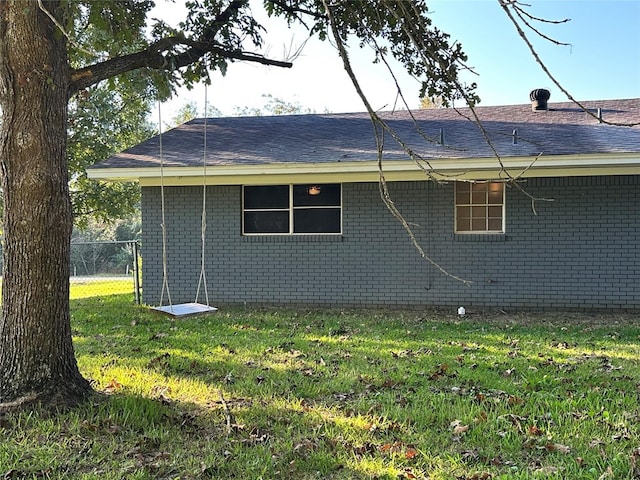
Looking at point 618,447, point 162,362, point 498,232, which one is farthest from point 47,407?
point 498,232

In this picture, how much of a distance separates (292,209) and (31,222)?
607cm

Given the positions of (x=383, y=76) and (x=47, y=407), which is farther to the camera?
(x=47, y=407)

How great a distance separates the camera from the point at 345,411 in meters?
3.98

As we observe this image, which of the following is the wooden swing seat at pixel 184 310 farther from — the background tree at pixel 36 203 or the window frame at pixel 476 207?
the window frame at pixel 476 207

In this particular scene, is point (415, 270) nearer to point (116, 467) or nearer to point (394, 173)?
point (394, 173)

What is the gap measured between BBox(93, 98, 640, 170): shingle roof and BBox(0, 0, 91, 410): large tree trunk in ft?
16.2

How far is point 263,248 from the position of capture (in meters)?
9.66

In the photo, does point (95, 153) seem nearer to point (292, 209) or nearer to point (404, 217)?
point (292, 209)

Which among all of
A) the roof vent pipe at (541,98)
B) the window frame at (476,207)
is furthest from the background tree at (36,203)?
the roof vent pipe at (541,98)

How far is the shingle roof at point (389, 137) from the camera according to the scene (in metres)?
8.34

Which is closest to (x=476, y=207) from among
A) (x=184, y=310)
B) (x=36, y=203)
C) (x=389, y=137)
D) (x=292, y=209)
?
(x=389, y=137)

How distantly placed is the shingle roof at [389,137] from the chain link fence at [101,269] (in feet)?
17.9

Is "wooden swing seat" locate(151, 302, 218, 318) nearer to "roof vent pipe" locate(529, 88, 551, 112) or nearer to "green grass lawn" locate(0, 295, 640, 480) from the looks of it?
"green grass lawn" locate(0, 295, 640, 480)

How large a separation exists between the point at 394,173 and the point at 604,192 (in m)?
3.60
